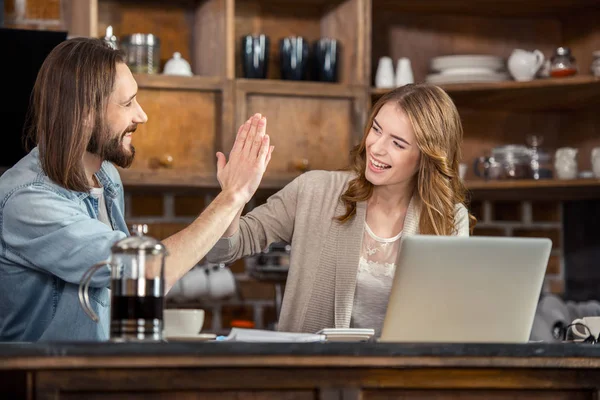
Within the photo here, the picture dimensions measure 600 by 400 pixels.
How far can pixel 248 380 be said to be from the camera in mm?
1416

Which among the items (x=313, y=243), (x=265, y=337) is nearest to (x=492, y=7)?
(x=313, y=243)

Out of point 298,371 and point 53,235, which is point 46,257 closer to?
point 53,235

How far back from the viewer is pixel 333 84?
10.9 ft

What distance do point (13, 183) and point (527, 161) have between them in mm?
1978

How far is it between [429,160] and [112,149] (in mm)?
806

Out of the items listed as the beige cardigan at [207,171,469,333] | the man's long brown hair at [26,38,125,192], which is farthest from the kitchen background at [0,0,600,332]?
the man's long brown hair at [26,38,125,192]

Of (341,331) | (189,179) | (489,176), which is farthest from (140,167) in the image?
(341,331)

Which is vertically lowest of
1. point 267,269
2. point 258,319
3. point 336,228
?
point 258,319

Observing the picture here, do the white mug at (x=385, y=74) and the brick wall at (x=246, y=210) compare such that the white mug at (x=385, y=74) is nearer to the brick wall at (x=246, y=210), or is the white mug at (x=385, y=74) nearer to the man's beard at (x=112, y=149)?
the brick wall at (x=246, y=210)

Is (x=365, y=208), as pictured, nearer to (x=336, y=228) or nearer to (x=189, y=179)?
(x=336, y=228)

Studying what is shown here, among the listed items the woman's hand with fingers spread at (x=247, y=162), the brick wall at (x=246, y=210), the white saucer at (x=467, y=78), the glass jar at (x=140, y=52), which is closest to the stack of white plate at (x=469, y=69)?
the white saucer at (x=467, y=78)

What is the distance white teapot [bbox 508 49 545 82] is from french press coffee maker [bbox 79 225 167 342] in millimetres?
2126

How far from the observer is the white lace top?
231cm

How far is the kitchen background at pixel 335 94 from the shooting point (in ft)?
10.6
